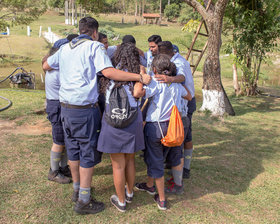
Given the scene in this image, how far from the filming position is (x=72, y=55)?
286 cm

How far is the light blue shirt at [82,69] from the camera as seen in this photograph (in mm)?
2807

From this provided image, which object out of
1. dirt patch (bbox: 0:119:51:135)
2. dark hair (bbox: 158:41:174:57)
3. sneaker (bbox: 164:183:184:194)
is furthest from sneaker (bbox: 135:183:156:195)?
dirt patch (bbox: 0:119:51:135)

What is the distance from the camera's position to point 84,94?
2.86 metres

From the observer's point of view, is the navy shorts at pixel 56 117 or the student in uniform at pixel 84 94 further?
the navy shorts at pixel 56 117

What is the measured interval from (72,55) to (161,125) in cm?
121

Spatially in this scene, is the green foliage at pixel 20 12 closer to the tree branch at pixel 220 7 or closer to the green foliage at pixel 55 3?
the tree branch at pixel 220 7

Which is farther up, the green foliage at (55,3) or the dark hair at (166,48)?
the green foliage at (55,3)

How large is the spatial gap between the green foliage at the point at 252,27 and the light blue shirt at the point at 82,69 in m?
7.32

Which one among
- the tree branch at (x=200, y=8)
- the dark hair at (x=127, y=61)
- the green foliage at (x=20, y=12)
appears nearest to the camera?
the dark hair at (x=127, y=61)

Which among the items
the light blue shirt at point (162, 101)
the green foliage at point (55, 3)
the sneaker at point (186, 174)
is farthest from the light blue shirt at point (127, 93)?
the green foliage at point (55, 3)

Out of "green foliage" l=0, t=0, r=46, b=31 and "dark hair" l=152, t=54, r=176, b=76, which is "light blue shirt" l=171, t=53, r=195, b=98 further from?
"green foliage" l=0, t=0, r=46, b=31

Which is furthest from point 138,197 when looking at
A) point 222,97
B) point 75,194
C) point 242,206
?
point 222,97

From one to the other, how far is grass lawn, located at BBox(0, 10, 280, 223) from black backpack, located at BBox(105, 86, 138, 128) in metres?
1.10

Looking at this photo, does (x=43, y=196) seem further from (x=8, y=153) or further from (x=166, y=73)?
(x=166, y=73)
